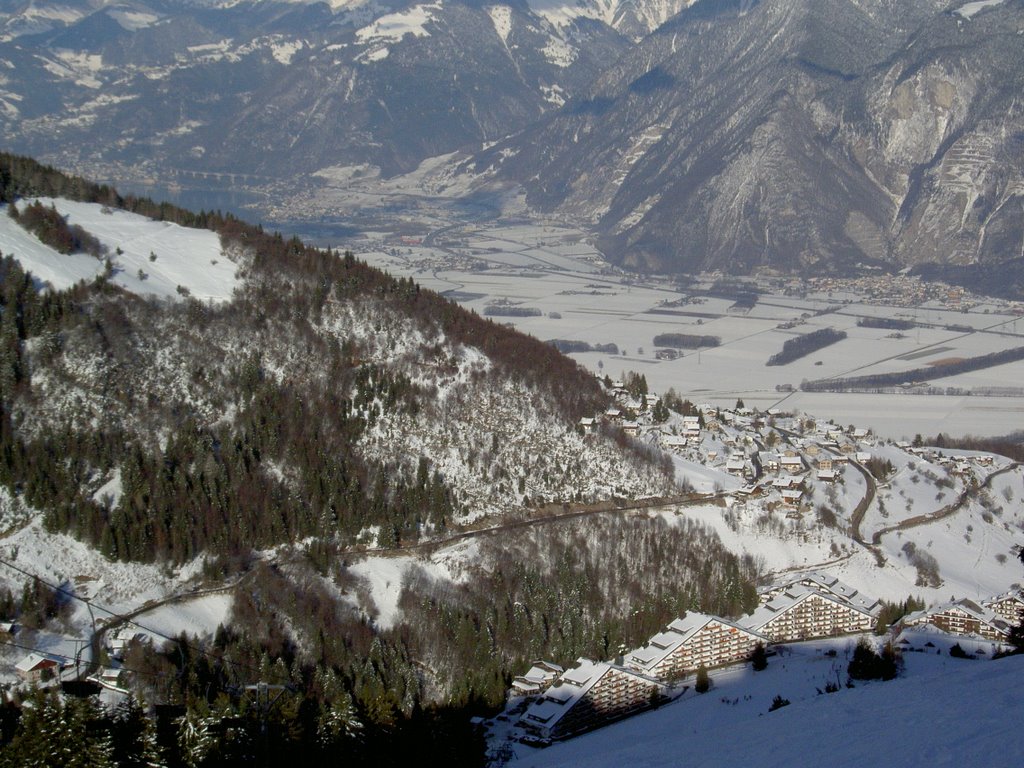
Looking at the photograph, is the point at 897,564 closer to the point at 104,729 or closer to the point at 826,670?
the point at 826,670

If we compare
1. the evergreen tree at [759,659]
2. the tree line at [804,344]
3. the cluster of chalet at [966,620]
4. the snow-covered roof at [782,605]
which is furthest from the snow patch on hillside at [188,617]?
the tree line at [804,344]

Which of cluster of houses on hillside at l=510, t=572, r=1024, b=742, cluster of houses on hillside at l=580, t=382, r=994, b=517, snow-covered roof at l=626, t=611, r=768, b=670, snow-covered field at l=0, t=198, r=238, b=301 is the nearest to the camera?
cluster of houses on hillside at l=510, t=572, r=1024, b=742

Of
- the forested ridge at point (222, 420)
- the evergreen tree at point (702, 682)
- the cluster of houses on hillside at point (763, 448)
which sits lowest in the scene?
the evergreen tree at point (702, 682)

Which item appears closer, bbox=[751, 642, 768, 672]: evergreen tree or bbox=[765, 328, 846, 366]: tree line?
bbox=[751, 642, 768, 672]: evergreen tree

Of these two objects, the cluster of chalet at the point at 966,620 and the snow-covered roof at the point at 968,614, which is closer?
the cluster of chalet at the point at 966,620

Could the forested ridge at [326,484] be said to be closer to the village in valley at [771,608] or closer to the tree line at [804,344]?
the village in valley at [771,608]

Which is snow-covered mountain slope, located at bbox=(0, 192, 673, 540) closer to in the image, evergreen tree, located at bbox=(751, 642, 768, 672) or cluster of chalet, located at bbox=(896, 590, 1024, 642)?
evergreen tree, located at bbox=(751, 642, 768, 672)

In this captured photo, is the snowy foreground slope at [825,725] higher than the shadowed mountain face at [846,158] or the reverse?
the reverse

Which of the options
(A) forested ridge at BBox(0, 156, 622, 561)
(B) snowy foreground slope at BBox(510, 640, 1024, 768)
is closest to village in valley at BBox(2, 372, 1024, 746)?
(B) snowy foreground slope at BBox(510, 640, 1024, 768)
